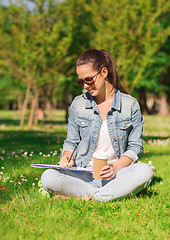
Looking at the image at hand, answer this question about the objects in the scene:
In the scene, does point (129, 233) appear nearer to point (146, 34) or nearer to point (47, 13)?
point (47, 13)

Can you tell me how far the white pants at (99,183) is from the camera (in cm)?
335

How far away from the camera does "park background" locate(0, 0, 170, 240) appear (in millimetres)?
2846

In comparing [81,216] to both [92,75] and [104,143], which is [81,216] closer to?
[104,143]

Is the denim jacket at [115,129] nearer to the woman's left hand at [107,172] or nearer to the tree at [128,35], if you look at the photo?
the woman's left hand at [107,172]

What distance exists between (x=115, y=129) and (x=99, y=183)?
2.23 feet

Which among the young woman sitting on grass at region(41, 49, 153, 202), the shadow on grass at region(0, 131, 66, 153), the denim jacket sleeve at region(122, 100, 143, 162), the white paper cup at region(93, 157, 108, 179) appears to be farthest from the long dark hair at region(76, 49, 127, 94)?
the shadow on grass at region(0, 131, 66, 153)

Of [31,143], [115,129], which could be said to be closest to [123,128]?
[115,129]

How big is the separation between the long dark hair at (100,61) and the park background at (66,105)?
48.1 inches

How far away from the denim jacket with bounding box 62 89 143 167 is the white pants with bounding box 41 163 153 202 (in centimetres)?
21

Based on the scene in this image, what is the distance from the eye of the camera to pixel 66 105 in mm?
18297

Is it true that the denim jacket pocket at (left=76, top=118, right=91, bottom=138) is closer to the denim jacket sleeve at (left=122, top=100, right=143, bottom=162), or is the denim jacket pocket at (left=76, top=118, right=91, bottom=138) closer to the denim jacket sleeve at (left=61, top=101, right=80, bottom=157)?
the denim jacket sleeve at (left=61, top=101, right=80, bottom=157)

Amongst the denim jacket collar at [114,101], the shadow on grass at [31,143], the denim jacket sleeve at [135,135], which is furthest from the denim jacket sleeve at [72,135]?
the shadow on grass at [31,143]

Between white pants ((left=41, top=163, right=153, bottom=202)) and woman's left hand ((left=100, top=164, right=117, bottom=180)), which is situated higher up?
woman's left hand ((left=100, top=164, right=117, bottom=180))

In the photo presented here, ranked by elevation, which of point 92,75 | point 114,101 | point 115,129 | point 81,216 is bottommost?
point 81,216
